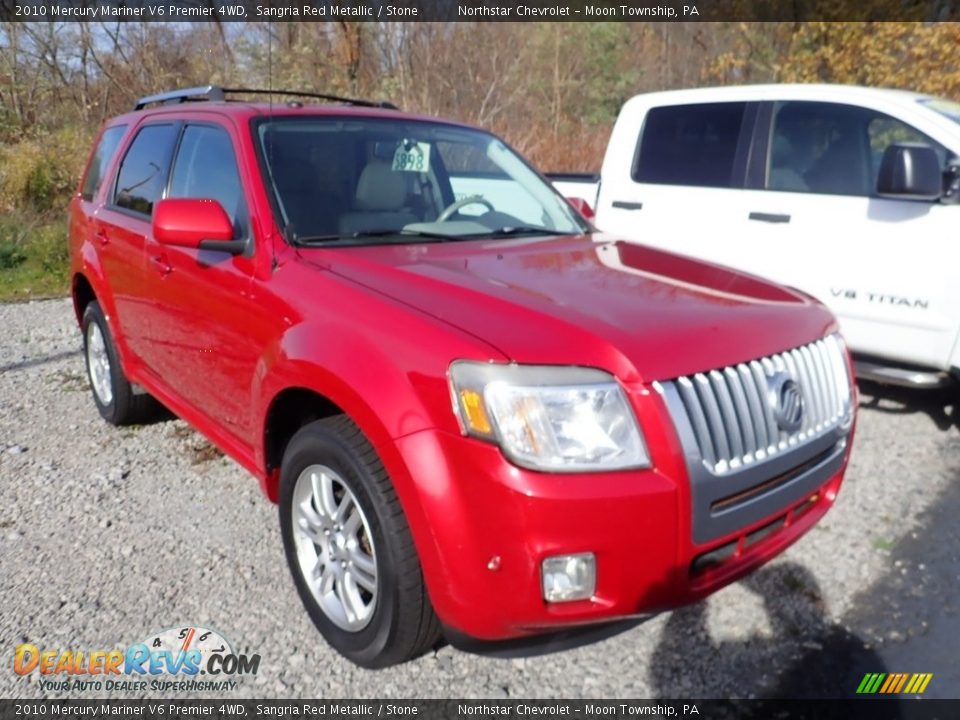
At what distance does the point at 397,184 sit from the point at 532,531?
1932 millimetres

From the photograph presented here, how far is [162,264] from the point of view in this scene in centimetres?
358

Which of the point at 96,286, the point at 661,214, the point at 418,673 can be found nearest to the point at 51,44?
the point at 96,286

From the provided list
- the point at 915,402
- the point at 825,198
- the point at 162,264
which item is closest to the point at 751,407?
the point at 162,264

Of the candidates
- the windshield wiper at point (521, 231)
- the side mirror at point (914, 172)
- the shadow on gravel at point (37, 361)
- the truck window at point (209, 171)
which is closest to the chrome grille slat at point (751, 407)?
the windshield wiper at point (521, 231)

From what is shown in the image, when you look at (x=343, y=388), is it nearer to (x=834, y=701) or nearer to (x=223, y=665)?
(x=223, y=665)

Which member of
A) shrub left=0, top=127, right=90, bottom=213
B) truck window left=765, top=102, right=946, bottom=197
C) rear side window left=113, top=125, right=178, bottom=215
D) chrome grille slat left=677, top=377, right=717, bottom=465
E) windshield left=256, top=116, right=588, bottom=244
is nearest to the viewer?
chrome grille slat left=677, top=377, right=717, bottom=465

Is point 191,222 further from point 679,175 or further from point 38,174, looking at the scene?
point 38,174

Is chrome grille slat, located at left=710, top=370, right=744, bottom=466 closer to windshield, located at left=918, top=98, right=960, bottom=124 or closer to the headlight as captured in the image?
the headlight

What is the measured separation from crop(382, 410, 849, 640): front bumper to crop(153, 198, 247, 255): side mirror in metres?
1.20

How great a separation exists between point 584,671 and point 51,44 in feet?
53.9

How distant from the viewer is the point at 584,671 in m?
2.60

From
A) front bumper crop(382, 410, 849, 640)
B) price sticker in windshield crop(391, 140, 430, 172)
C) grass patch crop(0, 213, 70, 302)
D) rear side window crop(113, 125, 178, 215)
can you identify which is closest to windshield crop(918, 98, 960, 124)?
price sticker in windshield crop(391, 140, 430, 172)

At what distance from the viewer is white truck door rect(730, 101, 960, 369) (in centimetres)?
441

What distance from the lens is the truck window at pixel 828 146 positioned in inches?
192
